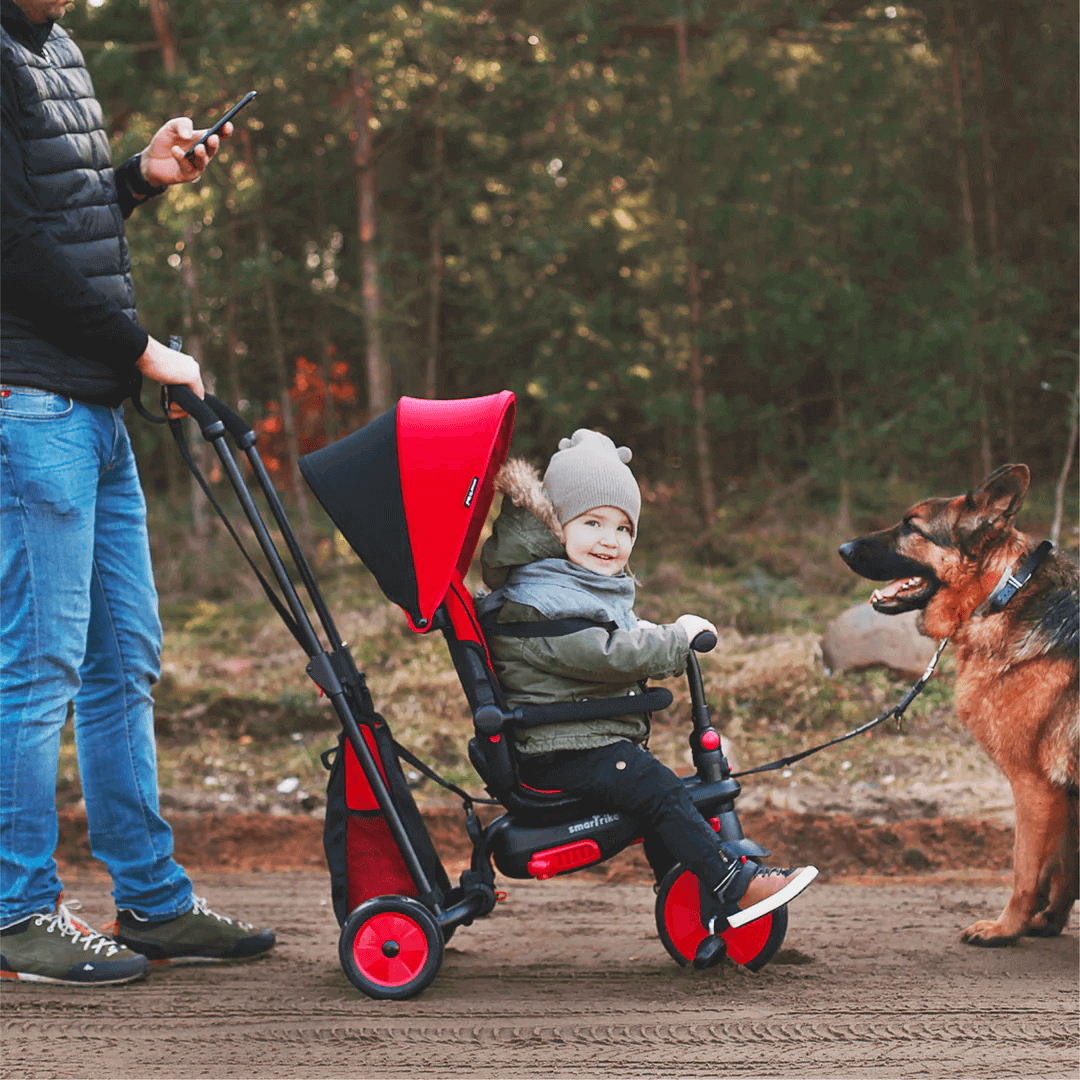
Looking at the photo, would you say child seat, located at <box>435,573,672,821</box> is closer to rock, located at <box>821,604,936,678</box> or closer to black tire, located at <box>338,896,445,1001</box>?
black tire, located at <box>338,896,445,1001</box>

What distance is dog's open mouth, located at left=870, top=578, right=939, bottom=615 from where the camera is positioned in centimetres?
344

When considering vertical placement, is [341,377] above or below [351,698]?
above

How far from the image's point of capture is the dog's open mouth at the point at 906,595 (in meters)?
3.44

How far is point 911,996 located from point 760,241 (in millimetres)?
8874

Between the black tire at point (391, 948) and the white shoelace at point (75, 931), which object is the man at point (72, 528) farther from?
the black tire at point (391, 948)

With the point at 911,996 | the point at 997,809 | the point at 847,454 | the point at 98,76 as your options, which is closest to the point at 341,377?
the point at 98,76

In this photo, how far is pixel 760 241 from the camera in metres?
10.8

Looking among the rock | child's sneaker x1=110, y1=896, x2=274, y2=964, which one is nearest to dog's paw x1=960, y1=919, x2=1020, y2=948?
child's sneaker x1=110, y1=896, x2=274, y2=964

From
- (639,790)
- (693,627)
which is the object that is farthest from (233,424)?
(639,790)

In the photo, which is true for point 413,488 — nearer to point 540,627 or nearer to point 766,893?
point 540,627

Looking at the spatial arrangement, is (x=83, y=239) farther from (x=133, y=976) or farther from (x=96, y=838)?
(x=133, y=976)

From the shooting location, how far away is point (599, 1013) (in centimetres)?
289

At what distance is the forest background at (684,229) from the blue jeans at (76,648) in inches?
248

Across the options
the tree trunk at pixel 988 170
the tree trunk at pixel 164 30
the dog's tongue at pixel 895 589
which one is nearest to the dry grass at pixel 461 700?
the dog's tongue at pixel 895 589
